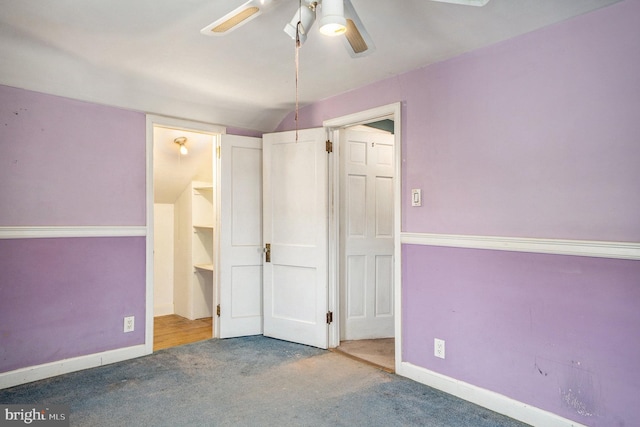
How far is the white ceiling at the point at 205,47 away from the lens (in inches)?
77.2

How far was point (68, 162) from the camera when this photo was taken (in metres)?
2.84

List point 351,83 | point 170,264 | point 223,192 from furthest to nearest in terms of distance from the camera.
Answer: point 170,264 < point 223,192 < point 351,83

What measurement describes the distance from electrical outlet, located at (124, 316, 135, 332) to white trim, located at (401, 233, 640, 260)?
2.28m

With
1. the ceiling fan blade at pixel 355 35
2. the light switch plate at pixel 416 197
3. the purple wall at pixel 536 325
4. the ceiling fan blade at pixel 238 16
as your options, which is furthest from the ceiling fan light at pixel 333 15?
the purple wall at pixel 536 325

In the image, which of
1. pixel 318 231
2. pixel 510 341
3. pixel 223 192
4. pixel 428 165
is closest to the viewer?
pixel 510 341

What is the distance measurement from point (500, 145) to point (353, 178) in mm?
1556

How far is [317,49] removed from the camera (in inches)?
97.6

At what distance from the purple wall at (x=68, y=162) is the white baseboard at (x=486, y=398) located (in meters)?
2.48

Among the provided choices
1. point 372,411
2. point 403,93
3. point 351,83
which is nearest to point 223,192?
point 351,83

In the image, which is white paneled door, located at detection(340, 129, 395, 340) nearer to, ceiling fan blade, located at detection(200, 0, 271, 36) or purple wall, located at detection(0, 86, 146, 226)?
purple wall, located at detection(0, 86, 146, 226)

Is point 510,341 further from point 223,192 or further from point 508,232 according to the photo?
point 223,192

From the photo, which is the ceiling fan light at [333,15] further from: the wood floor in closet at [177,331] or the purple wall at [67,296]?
the wood floor in closet at [177,331]

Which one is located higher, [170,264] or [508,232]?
[508,232]

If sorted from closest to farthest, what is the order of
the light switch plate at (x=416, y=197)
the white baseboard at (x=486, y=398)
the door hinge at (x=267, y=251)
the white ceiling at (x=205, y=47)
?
the white ceiling at (x=205, y=47)
the white baseboard at (x=486, y=398)
the light switch plate at (x=416, y=197)
the door hinge at (x=267, y=251)
